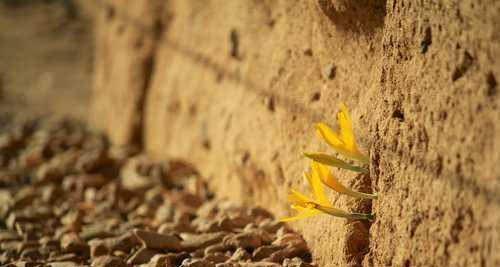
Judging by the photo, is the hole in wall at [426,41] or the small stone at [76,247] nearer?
the hole in wall at [426,41]

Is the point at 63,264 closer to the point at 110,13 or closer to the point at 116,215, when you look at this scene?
the point at 116,215

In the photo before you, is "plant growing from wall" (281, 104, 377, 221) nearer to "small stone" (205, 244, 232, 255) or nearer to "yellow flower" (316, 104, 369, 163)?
"yellow flower" (316, 104, 369, 163)

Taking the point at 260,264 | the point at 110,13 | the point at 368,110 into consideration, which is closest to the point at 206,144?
the point at 260,264

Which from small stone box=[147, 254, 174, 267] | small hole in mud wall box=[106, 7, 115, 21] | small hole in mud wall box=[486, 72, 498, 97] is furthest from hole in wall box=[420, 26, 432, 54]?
small hole in mud wall box=[106, 7, 115, 21]

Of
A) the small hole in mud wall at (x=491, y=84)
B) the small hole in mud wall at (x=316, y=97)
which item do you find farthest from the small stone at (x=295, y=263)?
the small hole in mud wall at (x=491, y=84)

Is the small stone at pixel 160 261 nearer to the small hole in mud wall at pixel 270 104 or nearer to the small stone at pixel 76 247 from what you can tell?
the small stone at pixel 76 247
